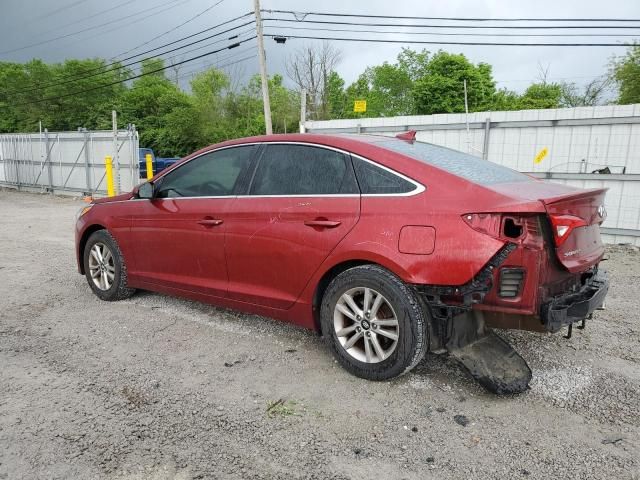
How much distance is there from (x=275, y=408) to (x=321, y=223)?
1.22 meters

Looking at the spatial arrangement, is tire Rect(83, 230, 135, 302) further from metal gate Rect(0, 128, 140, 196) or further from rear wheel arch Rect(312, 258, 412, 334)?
metal gate Rect(0, 128, 140, 196)

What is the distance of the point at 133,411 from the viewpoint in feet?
9.60

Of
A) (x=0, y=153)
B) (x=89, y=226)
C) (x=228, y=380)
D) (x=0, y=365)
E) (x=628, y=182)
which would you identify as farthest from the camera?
(x=0, y=153)

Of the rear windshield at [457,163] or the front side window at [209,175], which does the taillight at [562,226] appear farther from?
the front side window at [209,175]

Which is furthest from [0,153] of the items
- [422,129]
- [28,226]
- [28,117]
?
[28,117]

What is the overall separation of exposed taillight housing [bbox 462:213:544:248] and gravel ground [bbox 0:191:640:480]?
1022mm

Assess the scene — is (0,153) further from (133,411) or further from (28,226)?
(133,411)

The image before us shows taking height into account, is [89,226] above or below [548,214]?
below

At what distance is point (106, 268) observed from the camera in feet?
16.5

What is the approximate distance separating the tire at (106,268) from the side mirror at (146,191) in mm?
656

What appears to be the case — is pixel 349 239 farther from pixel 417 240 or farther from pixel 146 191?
pixel 146 191

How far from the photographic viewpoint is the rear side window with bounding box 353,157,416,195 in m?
3.14

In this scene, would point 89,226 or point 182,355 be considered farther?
point 89,226

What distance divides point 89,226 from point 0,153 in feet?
66.3
